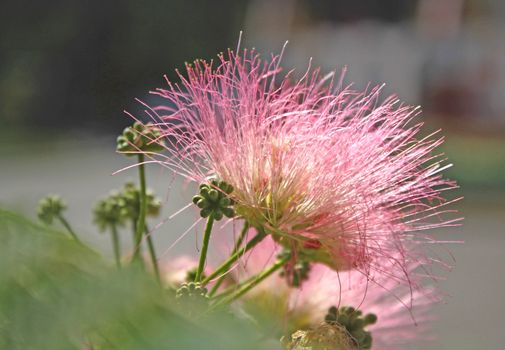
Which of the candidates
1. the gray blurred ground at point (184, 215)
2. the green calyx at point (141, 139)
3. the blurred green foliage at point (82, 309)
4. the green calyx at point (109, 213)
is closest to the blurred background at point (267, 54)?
the gray blurred ground at point (184, 215)

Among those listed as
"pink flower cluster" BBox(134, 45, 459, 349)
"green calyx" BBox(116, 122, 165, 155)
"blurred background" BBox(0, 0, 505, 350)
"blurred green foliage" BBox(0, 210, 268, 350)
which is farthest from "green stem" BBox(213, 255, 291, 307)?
"blurred background" BBox(0, 0, 505, 350)

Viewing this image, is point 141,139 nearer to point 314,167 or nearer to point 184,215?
point 314,167

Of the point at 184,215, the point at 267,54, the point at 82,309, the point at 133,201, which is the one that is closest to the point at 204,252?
the point at 133,201

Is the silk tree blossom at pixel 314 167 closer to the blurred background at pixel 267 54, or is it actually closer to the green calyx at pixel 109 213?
the green calyx at pixel 109 213

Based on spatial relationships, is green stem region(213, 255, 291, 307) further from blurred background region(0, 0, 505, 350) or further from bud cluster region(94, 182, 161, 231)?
blurred background region(0, 0, 505, 350)

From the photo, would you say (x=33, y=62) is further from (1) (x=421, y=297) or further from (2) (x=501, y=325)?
(1) (x=421, y=297)

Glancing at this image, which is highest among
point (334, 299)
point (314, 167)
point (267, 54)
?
point (267, 54)
